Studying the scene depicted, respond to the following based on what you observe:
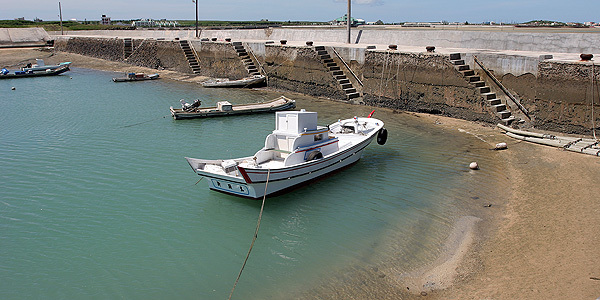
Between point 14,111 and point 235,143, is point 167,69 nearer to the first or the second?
point 14,111

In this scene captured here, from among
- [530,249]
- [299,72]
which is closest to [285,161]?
[530,249]

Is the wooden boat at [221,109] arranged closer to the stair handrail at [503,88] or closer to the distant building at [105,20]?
the stair handrail at [503,88]

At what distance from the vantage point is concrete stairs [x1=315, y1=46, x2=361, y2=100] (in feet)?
81.5

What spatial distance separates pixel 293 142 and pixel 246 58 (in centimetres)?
2196

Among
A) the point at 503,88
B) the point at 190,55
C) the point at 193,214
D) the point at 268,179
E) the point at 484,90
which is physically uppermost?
the point at 190,55

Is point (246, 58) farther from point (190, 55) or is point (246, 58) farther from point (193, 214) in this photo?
point (193, 214)

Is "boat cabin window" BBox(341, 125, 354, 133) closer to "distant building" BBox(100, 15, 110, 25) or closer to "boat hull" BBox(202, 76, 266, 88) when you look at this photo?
"boat hull" BBox(202, 76, 266, 88)

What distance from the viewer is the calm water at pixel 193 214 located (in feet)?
28.3

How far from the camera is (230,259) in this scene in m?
9.19

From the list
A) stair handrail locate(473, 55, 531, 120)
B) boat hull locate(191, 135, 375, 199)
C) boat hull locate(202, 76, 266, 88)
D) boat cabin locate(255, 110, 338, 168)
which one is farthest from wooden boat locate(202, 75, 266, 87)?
boat hull locate(191, 135, 375, 199)

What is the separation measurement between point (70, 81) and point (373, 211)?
33.2 meters

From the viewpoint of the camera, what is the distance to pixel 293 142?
12562mm

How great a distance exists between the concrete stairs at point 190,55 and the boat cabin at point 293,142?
1042 inches

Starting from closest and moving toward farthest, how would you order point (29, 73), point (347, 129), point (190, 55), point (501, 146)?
1. point (501, 146)
2. point (347, 129)
3. point (29, 73)
4. point (190, 55)
